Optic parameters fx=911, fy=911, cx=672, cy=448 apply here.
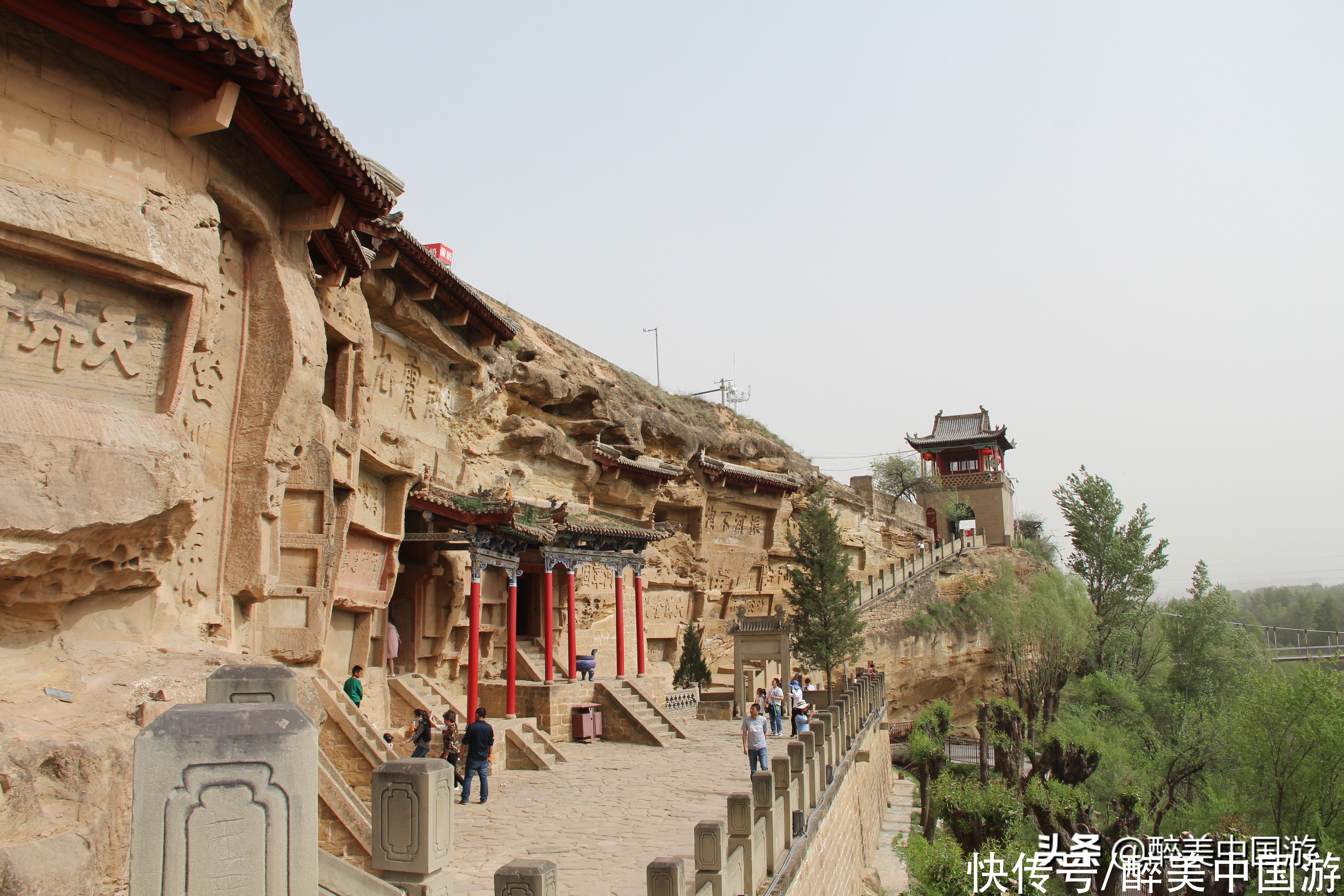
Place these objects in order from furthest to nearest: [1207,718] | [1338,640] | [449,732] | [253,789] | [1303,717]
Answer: [1338,640], [1207,718], [1303,717], [449,732], [253,789]

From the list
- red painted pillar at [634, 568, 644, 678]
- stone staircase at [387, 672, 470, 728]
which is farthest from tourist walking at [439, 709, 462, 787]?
red painted pillar at [634, 568, 644, 678]

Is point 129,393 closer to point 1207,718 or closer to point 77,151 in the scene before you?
point 77,151

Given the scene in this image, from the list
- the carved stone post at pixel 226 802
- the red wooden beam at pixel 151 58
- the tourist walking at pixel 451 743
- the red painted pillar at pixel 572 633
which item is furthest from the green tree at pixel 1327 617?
the carved stone post at pixel 226 802

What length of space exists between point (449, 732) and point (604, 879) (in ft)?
11.9

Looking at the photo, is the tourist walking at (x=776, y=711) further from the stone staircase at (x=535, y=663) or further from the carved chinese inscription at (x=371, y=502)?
the carved chinese inscription at (x=371, y=502)

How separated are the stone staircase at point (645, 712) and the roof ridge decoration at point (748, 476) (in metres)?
10.7

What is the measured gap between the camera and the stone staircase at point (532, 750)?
1317 centimetres

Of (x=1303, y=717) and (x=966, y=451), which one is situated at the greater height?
(x=966, y=451)

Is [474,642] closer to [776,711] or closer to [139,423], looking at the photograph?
[776,711]

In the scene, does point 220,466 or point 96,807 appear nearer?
point 96,807

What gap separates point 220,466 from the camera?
7324 mm

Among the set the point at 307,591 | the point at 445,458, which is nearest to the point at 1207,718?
the point at 445,458

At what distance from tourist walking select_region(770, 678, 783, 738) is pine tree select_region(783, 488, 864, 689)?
669 cm

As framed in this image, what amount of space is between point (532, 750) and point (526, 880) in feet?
31.6
